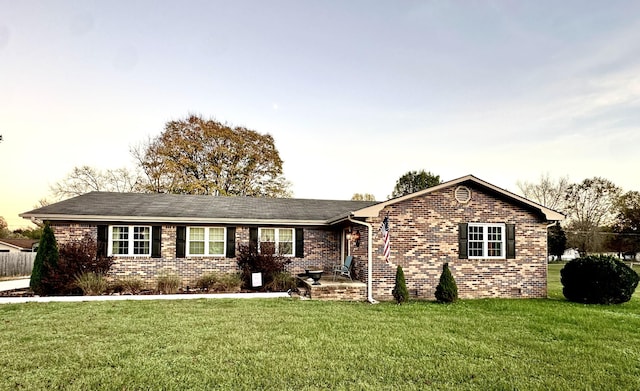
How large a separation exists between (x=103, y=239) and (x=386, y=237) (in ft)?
33.2

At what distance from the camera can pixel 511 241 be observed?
13266 millimetres

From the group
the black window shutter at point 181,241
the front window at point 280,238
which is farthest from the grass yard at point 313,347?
the front window at point 280,238

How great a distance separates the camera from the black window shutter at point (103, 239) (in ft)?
46.8

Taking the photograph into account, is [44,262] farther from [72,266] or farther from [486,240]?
[486,240]

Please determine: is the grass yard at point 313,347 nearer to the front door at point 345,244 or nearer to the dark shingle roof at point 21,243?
the front door at point 345,244

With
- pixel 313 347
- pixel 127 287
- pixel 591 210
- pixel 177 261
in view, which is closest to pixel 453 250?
pixel 313 347

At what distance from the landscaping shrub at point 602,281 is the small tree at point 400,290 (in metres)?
5.68

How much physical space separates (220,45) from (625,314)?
15.4m

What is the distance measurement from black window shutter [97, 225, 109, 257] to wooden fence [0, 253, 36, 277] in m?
11.6

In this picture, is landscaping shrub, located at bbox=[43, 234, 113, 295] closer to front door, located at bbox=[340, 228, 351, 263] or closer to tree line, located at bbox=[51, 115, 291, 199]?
front door, located at bbox=[340, 228, 351, 263]

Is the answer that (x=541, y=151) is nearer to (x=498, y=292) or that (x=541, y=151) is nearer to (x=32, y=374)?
(x=498, y=292)

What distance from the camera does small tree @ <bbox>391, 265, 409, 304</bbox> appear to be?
11.6 metres

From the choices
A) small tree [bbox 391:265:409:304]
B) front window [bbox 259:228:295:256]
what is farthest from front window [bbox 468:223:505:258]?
front window [bbox 259:228:295:256]

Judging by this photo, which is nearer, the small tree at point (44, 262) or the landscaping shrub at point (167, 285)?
the small tree at point (44, 262)
